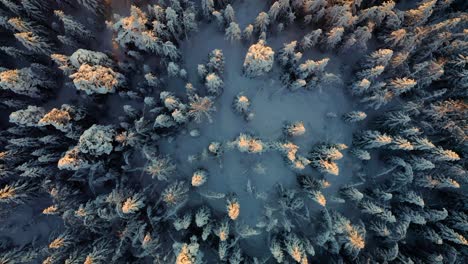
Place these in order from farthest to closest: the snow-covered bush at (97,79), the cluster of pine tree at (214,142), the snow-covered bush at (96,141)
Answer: the cluster of pine tree at (214,142) < the snow-covered bush at (96,141) < the snow-covered bush at (97,79)

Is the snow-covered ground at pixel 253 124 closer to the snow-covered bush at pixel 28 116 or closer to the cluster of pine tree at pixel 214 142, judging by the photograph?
the cluster of pine tree at pixel 214 142

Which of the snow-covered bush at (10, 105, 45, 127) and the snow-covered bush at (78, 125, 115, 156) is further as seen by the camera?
the snow-covered bush at (10, 105, 45, 127)

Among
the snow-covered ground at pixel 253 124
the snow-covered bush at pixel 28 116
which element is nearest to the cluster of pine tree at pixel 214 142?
the snow-covered bush at pixel 28 116

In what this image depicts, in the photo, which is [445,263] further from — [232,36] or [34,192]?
[34,192]

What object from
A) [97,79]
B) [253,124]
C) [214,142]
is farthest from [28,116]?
[253,124]

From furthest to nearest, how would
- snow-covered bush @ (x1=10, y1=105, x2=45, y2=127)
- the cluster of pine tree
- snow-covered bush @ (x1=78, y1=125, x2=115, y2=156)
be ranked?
1. the cluster of pine tree
2. snow-covered bush @ (x1=10, y1=105, x2=45, y2=127)
3. snow-covered bush @ (x1=78, y1=125, x2=115, y2=156)

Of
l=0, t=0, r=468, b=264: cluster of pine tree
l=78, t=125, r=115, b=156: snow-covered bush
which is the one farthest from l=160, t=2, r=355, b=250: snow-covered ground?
l=78, t=125, r=115, b=156: snow-covered bush

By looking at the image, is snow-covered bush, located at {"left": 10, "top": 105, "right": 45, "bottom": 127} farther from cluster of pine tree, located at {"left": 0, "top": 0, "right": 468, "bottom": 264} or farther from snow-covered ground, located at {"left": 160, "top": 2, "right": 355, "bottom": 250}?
snow-covered ground, located at {"left": 160, "top": 2, "right": 355, "bottom": 250}

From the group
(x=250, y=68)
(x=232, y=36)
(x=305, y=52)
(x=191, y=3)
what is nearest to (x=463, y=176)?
(x=305, y=52)
